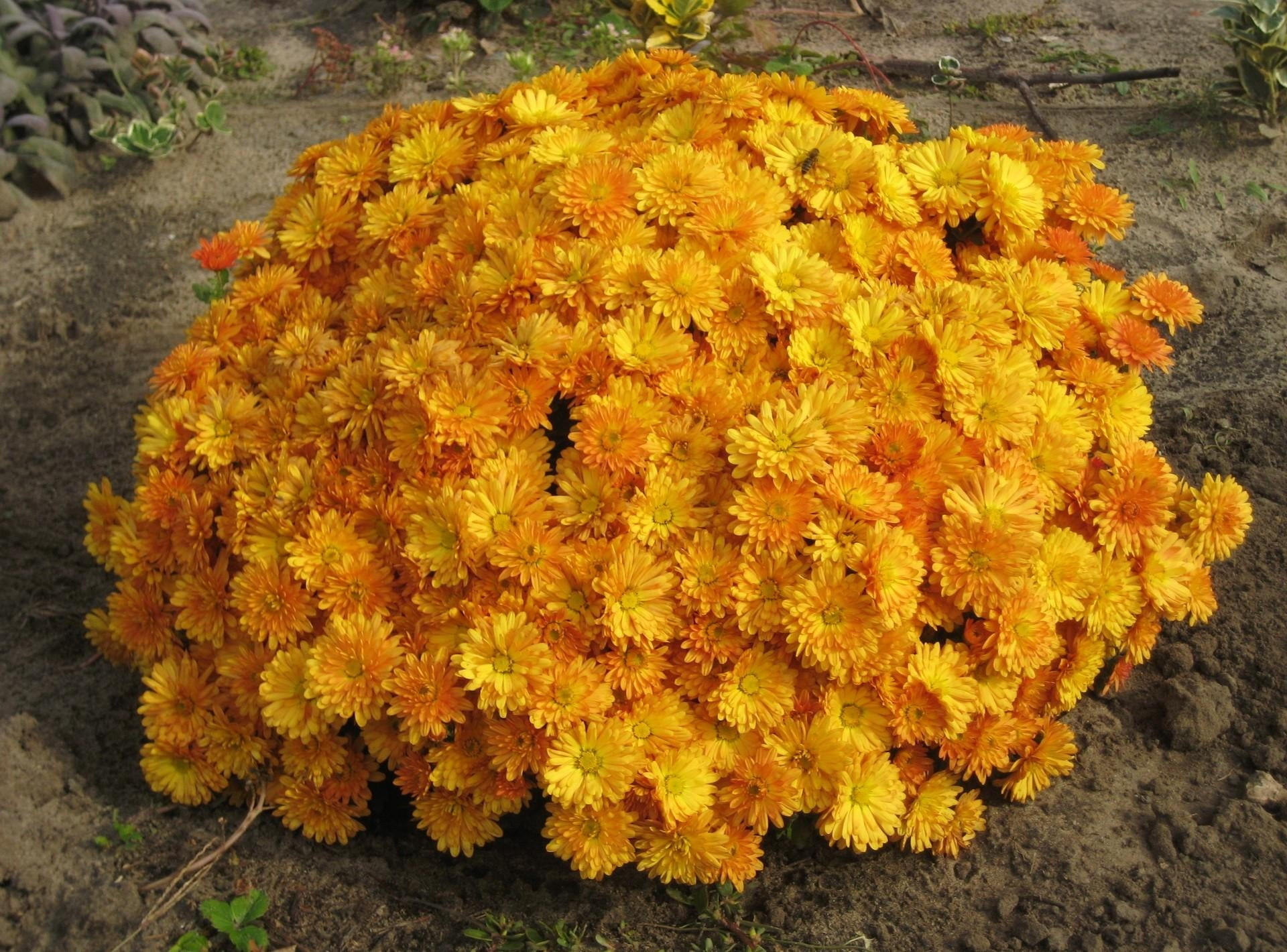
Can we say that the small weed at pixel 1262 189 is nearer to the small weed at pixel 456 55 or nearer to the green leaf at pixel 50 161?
the small weed at pixel 456 55

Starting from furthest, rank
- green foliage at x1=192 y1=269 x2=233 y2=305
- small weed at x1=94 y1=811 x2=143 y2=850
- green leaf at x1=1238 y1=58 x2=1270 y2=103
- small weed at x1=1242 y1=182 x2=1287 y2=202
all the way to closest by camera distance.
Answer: green leaf at x1=1238 y1=58 x2=1270 y2=103
small weed at x1=1242 y1=182 x2=1287 y2=202
green foliage at x1=192 y1=269 x2=233 y2=305
small weed at x1=94 y1=811 x2=143 y2=850

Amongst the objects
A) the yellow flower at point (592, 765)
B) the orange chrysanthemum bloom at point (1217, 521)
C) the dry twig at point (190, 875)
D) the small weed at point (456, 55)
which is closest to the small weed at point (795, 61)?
the small weed at point (456, 55)

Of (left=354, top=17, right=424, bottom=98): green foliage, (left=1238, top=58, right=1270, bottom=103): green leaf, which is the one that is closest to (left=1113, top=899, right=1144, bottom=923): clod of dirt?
(left=1238, top=58, right=1270, bottom=103): green leaf

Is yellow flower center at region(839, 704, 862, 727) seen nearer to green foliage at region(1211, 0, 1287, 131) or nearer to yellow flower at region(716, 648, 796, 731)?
yellow flower at region(716, 648, 796, 731)

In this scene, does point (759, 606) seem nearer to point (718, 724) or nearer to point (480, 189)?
point (718, 724)

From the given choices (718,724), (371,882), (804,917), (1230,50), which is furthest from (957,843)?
(1230,50)

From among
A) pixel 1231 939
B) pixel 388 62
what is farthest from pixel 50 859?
pixel 388 62
